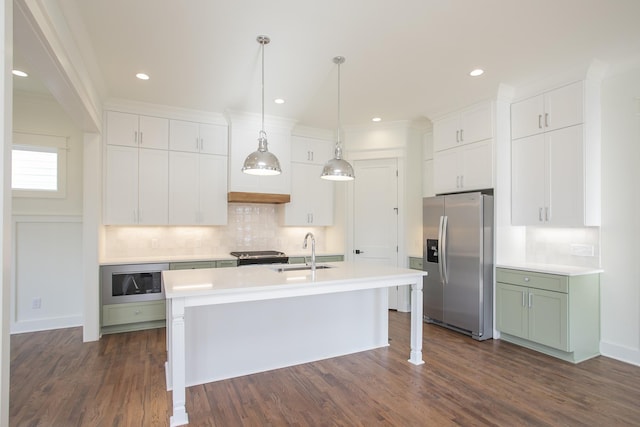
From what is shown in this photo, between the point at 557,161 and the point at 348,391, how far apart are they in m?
3.08

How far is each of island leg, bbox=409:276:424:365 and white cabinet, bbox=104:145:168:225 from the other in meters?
3.24

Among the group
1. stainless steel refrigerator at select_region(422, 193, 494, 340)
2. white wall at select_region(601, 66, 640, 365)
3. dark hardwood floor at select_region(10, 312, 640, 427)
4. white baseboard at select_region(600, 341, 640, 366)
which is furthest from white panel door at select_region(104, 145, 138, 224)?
white baseboard at select_region(600, 341, 640, 366)

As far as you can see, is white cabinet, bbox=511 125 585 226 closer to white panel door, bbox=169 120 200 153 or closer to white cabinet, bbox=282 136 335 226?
white cabinet, bbox=282 136 335 226

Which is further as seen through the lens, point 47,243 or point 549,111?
point 47,243

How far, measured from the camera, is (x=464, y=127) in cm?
441

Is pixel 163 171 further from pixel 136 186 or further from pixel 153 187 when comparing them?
pixel 136 186

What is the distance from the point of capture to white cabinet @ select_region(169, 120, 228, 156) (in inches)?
184

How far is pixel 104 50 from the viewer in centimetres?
306

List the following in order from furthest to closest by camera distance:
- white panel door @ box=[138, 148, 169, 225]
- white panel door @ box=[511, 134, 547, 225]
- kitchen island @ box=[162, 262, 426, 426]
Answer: white panel door @ box=[138, 148, 169, 225]
white panel door @ box=[511, 134, 547, 225]
kitchen island @ box=[162, 262, 426, 426]

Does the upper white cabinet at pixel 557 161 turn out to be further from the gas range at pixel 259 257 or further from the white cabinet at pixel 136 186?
the white cabinet at pixel 136 186

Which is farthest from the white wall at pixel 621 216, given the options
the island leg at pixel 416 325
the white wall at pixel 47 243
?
the white wall at pixel 47 243

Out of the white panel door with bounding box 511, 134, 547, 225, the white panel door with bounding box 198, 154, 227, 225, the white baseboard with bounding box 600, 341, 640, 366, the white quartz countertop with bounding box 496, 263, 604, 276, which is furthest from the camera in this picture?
the white panel door with bounding box 198, 154, 227, 225

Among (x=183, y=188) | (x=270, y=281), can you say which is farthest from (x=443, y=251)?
(x=183, y=188)

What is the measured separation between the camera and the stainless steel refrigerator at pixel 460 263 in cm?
399
